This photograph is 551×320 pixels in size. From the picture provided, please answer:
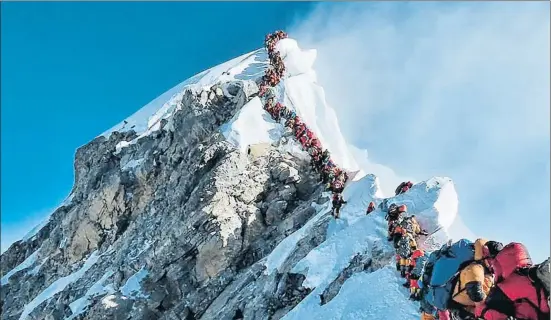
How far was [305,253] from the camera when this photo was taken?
2144cm

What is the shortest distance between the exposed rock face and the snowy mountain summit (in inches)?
3.3

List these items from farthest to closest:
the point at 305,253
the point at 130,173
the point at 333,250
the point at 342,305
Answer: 1. the point at 130,173
2. the point at 305,253
3. the point at 333,250
4. the point at 342,305

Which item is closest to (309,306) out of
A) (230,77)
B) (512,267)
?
(512,267)

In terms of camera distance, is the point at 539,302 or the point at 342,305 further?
the point at 342,305

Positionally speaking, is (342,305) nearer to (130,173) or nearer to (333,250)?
(333,250)

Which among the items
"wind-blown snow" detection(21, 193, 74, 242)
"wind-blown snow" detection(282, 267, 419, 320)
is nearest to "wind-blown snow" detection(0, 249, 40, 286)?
"wind-blown snow" detection(21, 193, 74, 242)

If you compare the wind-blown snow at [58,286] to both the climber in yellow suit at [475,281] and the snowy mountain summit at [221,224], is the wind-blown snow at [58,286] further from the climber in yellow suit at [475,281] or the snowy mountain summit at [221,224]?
the climber in yellow suit at [475,281]

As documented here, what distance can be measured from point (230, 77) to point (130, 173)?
11.6 meters

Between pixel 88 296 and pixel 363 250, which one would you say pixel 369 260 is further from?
pixel 88 296

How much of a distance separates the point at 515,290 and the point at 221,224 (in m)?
20.3

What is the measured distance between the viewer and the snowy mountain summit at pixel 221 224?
61.1ft

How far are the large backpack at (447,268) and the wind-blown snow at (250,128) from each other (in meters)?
22.9

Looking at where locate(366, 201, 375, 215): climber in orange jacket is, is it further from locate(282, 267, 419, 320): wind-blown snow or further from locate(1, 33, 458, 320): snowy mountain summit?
locate(282, 267, 419, 320): wind-blown snow

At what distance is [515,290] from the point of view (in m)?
7.74
